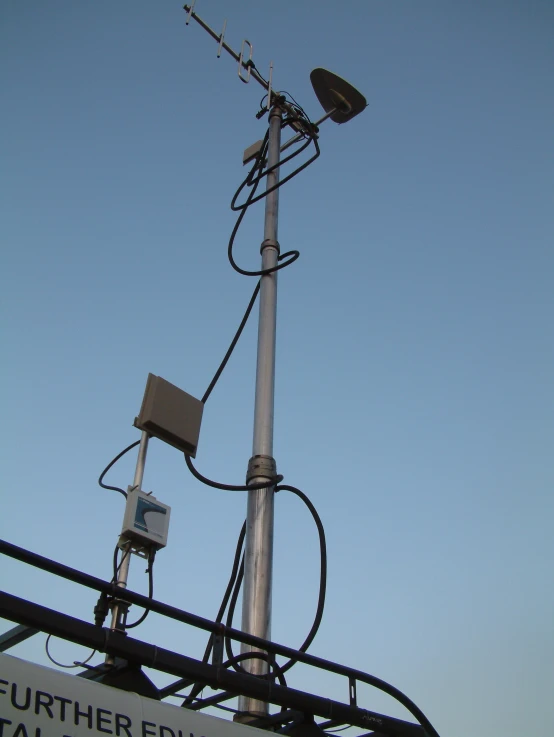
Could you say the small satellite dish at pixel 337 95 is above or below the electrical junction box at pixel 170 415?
above

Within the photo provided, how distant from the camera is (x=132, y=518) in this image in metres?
3.56

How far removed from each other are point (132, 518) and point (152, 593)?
38 centimetres

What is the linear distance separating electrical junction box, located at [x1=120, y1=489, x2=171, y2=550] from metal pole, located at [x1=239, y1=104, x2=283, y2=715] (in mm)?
449

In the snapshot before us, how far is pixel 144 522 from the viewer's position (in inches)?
142

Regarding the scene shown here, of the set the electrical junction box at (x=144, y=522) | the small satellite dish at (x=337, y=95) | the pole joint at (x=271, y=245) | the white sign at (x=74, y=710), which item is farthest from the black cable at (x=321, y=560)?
the small satellite dish at (x=337, y=95)

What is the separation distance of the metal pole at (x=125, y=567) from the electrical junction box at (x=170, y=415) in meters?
0.09

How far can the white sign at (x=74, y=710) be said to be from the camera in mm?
2145

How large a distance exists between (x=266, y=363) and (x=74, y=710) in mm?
2444

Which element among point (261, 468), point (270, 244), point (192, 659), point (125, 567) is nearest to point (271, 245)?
point (270, 244)

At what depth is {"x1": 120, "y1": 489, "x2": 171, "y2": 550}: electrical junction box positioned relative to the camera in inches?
140

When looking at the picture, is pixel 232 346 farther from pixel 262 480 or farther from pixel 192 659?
pixel 192 659

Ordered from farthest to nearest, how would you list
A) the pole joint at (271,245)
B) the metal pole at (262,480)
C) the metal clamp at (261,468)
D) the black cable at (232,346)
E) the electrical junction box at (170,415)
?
the pole joint at (271,245)
the black cable at (232,346)
the electrical junction box at (170,415)
the metal clamp at (261,468)
the metal pole at (262,480)

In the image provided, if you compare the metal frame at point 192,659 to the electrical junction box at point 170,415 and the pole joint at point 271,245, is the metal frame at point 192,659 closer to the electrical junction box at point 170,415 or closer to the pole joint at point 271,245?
the electrical junction box at point 170,415

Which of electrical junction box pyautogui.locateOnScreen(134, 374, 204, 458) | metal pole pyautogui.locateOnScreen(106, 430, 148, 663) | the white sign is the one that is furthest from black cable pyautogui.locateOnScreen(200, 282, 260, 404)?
the white sign
